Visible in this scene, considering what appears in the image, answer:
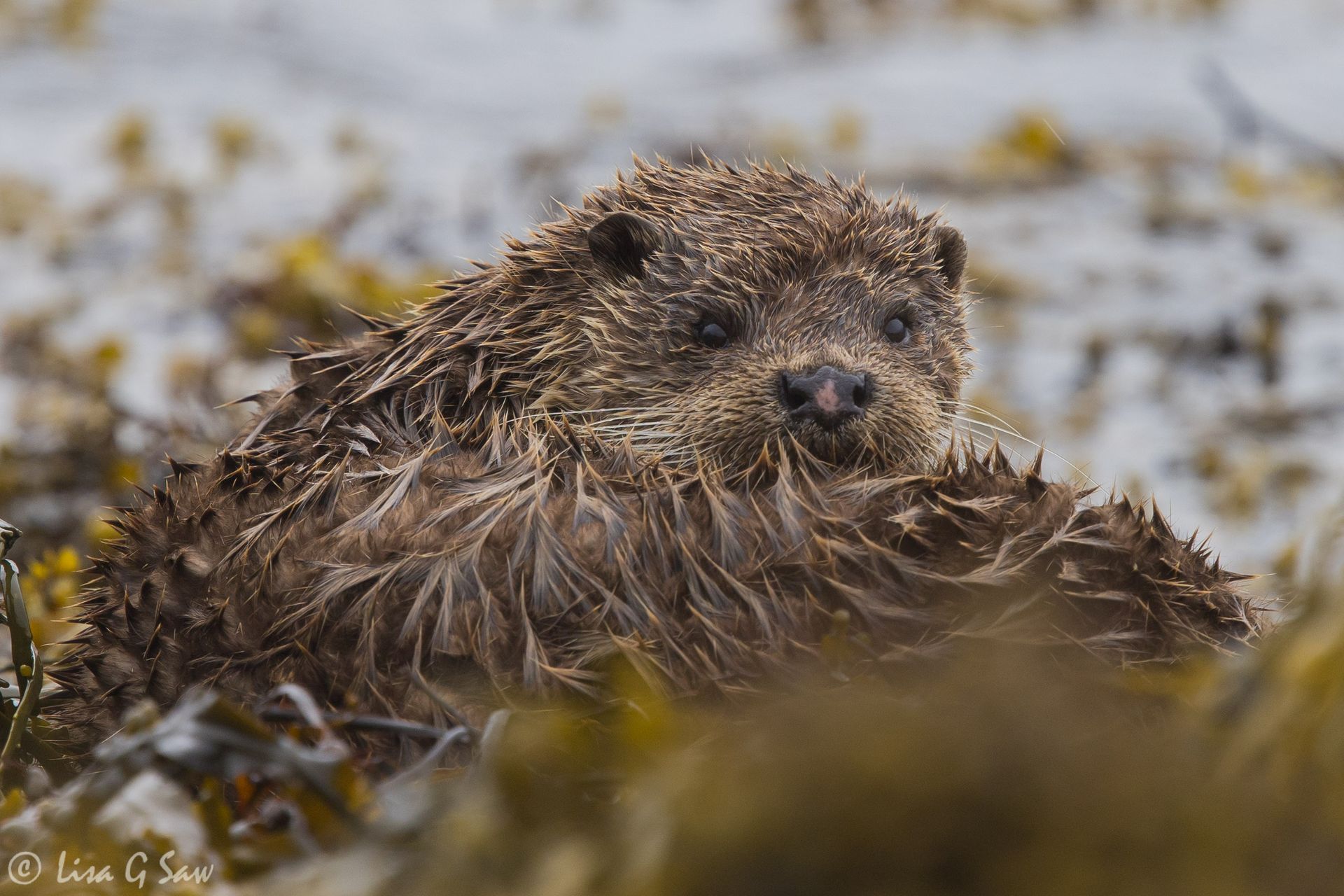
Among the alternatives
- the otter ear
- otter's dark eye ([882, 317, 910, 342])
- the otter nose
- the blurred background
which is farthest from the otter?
the otter ear

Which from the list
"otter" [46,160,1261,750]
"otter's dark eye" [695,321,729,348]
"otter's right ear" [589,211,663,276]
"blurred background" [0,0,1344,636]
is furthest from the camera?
"blurred background" [0,0,1344,636]

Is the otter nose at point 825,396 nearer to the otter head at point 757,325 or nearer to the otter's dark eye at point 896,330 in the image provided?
the otter head at point 757,325

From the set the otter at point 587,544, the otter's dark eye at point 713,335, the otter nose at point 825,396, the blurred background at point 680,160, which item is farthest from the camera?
the blurred background at point 680,160

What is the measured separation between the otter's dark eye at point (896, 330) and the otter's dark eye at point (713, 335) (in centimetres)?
44

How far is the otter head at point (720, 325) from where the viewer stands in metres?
2.84

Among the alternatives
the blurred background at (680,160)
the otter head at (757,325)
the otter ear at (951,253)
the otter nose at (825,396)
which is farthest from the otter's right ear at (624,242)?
the blurred background at (680,160)

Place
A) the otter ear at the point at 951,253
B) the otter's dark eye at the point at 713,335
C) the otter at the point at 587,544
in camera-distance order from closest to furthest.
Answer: the otter at the point at 587,544
the otter's dark eye at the point at 713,335
the otter ear at the point at 951,253

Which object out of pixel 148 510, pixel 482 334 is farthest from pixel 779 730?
pixel 482 334

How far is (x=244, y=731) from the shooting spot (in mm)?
1699

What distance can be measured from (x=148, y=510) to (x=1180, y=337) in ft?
21.3

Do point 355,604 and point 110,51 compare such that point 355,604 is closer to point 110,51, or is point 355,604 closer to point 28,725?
point 28,725

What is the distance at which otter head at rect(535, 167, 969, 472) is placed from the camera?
2830mm

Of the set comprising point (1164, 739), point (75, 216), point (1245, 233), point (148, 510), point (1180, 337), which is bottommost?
point (75, 216)

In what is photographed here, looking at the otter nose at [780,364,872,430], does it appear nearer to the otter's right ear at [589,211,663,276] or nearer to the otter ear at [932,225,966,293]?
the otter's right ear at [589,211,663,276]
